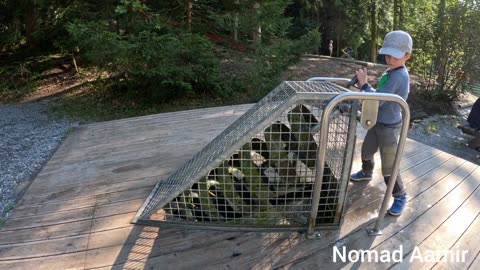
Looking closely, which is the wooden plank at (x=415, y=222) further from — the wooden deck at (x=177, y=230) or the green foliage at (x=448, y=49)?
the green foliage at (x=448, y=49)

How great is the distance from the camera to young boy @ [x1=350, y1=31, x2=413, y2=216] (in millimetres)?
2252

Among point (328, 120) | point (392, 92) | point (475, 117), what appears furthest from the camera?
point (475, 117)

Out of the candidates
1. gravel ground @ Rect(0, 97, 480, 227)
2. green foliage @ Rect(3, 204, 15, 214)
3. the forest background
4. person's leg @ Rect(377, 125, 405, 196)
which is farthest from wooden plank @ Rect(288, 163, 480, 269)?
the forest background

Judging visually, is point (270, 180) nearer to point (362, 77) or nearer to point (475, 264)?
point (362, 77)

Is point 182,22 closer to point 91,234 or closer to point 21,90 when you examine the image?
point 21,90

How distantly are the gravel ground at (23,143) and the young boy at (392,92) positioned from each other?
268 centimetres

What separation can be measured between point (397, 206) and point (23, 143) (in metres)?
4.44

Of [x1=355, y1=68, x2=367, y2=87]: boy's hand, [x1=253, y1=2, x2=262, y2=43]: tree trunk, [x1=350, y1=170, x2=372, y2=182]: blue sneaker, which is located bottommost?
[x1=350, y1=170, x2=372, y2=182]: blue sneaker

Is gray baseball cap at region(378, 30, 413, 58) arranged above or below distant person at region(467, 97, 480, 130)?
above

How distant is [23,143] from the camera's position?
4.67 metres

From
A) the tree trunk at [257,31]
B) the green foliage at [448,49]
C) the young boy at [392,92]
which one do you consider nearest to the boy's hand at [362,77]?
the young boy at [392,92]

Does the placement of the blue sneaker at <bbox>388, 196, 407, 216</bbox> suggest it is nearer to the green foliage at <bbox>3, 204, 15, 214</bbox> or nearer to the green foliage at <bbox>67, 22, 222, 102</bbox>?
the green foliage at <bbox>3, 204, 15, 214</bbox>

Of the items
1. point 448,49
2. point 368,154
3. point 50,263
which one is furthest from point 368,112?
point 448,49

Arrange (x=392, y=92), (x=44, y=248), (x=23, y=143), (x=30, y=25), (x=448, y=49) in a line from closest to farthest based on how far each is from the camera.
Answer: (x=44, y=248) → (x=392, y=92) → (x=23, y=143) → (x=30, y=25) → (x=448, y=49)
